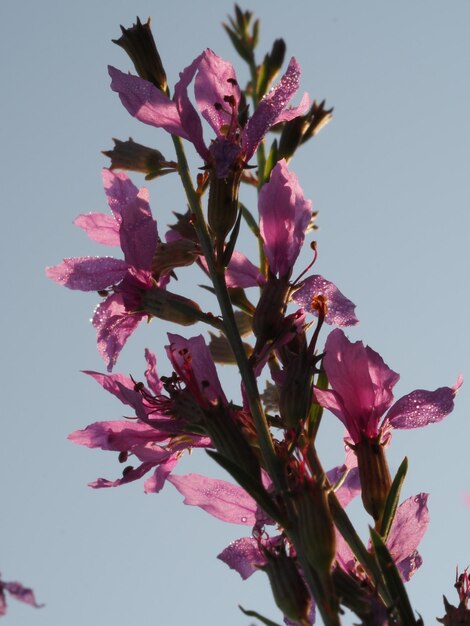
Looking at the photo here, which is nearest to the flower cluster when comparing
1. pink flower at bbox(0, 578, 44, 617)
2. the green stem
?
the green stem

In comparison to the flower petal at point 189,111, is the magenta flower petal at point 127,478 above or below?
below

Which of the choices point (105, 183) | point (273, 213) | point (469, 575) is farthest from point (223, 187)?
point (469, 575)

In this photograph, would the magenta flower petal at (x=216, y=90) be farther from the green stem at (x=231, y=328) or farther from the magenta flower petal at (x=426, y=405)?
the magenta flower petal at (x=426, y=405)

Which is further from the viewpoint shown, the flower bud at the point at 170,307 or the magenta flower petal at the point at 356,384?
the flower bud at the point at 170,307

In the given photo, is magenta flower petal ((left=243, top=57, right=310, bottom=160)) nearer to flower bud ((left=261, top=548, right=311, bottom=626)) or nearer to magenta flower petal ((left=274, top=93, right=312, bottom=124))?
magenta flower petal ((left=274, top=93, right=312, bottom=124))

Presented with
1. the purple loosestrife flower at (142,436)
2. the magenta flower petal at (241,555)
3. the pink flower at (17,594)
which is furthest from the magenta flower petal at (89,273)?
the pink flower at (17,594)

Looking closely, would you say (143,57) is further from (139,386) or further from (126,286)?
(139,386)

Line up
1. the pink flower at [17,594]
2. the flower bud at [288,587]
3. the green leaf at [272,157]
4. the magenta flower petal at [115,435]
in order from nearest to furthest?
the pink flower at [17,594] → the flower bud at [288,587] → the magenta flower petal at [115,435] → the green leaf at [272,157]
